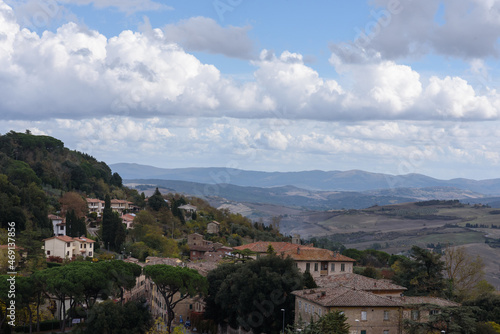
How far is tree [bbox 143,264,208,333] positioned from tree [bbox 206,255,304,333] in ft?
5.49

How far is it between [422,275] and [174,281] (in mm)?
20871

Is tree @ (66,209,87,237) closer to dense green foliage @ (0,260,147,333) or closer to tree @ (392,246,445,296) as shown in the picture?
dense green foliage @ (0,260,147,333)

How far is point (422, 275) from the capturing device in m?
53.9

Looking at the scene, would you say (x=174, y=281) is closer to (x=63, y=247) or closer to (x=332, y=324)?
(x=332, y=324)

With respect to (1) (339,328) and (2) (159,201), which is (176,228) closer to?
(2) (159,201)

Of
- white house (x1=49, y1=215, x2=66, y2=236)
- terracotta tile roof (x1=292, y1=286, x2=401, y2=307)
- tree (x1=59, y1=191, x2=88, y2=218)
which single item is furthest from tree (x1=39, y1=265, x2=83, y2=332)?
tree (x1=59, y1=191, x2=88, y2=218)

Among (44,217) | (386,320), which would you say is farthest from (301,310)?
(44,217)

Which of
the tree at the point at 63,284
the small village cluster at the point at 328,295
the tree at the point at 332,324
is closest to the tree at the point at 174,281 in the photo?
Result: the small village cluster at the point at 328,295

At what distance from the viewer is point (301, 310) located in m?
43.4

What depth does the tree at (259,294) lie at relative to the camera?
148ft

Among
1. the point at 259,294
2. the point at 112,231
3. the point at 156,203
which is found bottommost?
the point at 259,294

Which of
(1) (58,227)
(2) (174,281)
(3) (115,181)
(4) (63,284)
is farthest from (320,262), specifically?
(3) (115,181)

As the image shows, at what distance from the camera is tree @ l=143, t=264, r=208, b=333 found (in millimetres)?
47906

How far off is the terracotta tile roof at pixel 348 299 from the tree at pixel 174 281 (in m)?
9.76
